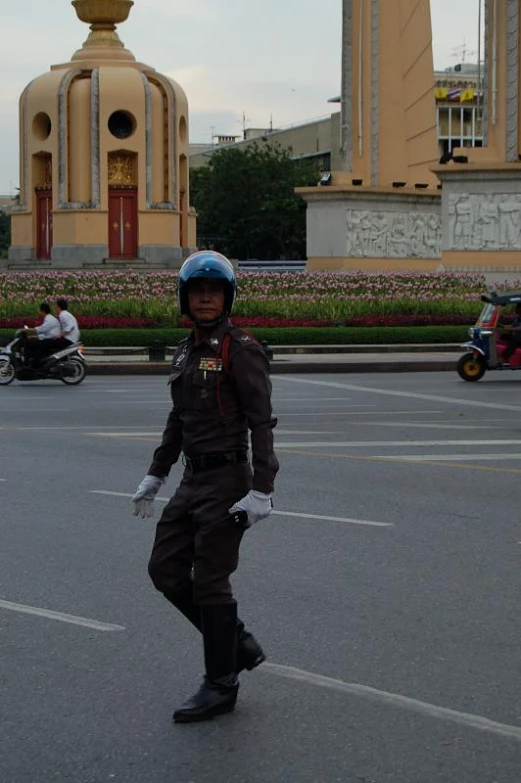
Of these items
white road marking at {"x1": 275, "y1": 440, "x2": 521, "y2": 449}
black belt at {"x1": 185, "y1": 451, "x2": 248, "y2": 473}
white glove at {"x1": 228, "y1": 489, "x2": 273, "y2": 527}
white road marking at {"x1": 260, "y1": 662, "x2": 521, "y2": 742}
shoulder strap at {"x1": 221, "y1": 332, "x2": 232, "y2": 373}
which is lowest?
white road marking at {"x1": 275, "y1": 440, "x2": 521, "y2": 449}

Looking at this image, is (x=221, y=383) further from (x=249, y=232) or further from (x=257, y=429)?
(x=249, y=232)

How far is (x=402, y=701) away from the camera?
634 centimetres

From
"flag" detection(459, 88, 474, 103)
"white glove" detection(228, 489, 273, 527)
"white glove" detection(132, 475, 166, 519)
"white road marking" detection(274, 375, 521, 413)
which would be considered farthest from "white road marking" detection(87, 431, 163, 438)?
"flag" detection(459, 88, 474, 103)

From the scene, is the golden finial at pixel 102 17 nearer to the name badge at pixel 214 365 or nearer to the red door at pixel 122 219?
the red door at pixel 122 219

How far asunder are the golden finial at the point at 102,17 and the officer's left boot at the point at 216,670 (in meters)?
60.6

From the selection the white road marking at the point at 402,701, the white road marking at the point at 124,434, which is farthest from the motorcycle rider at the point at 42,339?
the white road marking at the point at 402,701

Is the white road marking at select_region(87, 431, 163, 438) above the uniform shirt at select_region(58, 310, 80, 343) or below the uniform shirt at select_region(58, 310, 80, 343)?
below

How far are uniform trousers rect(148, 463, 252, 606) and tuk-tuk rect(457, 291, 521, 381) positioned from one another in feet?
64.0

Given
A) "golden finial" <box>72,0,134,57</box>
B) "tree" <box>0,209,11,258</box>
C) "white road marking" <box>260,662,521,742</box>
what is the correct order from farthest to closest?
"tree" <box>0,209,11,258</box>
"golden finial" <box>72,0,134,57</box>
"white road marking" <box>260,662,521,742</box>

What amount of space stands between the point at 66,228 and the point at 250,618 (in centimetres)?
5518

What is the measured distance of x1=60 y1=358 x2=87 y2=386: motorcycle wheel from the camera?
26.2m

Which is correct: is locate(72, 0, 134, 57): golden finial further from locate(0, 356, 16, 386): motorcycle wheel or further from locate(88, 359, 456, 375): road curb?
locate(0, 356, 16, 386): motorcycle wheel

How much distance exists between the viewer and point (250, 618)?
7.91 metres

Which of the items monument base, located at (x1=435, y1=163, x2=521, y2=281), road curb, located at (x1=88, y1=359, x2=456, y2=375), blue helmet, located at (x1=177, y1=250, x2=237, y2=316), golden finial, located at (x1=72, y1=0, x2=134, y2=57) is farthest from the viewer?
golden finial, located at (x1=72, y1=0, x2=134, y2=57)
